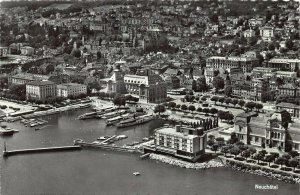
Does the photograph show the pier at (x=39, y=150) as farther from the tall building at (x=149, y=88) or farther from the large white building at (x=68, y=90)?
the large white building at (x=68, y=90)

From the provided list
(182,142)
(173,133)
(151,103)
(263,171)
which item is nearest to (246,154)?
(263,171)

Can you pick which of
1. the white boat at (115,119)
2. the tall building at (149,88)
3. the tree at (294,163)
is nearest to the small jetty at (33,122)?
the white boat at (115,119)

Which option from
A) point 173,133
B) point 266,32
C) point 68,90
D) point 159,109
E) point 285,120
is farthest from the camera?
point 266,32

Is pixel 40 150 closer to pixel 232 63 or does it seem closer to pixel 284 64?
pixel 232 63

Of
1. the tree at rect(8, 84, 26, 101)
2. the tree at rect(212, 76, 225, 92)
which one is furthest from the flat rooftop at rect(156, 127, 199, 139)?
the tree at rect(8, 84, 26, 101)

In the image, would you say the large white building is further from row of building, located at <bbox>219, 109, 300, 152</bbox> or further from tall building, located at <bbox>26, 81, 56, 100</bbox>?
row of building, located at <bbox>219, 109, 300, 152</bbox>
